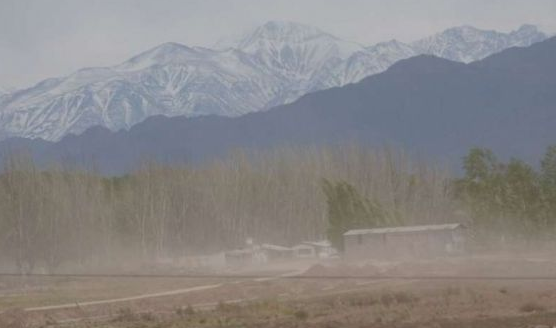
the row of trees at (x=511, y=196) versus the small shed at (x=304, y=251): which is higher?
the row of trees at (x=511, y=196)

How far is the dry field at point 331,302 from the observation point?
36938 mm

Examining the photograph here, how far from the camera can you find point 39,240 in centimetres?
10306

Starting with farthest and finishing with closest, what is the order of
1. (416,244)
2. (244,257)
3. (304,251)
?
1. (304,251)
2. (244,257)
3. (416,244)

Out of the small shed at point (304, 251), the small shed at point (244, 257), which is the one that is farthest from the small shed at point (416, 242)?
the small shed at point (304, 251)

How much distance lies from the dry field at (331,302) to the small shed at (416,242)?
49.7 ft

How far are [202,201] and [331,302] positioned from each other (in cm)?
9117

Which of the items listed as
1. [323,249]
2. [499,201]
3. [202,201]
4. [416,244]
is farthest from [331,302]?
[202,201]

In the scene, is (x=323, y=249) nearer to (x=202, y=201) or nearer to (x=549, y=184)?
(x=202, y=201)

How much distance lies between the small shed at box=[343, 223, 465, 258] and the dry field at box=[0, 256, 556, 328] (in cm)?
1516

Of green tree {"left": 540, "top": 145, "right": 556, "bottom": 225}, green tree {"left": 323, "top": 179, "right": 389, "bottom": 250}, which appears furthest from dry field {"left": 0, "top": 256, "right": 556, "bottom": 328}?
green tree {"left": 323, "top": 179, "right": 389, "bottom": 250}

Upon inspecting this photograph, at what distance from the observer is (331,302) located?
147 ft

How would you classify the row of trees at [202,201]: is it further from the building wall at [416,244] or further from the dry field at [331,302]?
the dry field at [331,302]

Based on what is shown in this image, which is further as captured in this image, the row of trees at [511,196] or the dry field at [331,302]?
the row of trees at [511,196]

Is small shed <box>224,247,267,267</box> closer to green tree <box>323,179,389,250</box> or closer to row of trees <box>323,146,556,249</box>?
green tree <box>323,179,389,250</box>
